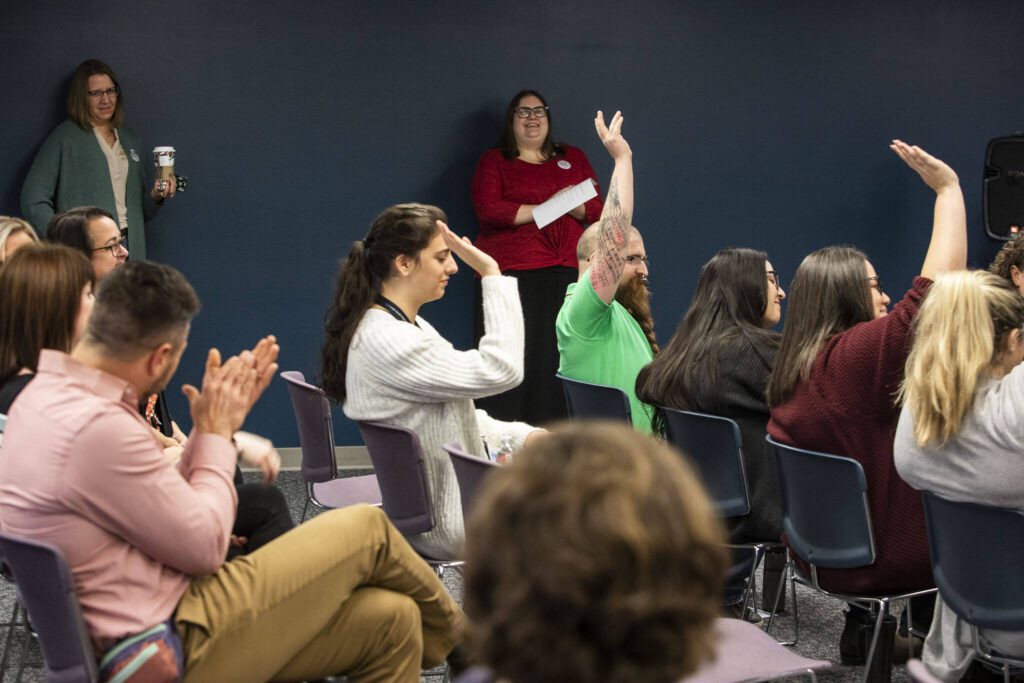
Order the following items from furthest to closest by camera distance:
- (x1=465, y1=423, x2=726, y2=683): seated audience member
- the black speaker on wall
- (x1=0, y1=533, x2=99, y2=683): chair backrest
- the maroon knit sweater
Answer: the black speaker on wall, the maroon knit sweater, (x1=0, y1=533, x2=99, y2=683): chair backrest, (x1=465, y1=423, x2=726, y2=683): seated audience member

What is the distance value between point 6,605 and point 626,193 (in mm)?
2401

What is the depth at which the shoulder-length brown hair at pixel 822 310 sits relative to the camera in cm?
317

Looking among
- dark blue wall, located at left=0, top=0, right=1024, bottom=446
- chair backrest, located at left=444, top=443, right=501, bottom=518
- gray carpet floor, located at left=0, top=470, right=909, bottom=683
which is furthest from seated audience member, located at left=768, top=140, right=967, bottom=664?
dark blue wall, located at left=0, top=0, right=1024, bottom=446

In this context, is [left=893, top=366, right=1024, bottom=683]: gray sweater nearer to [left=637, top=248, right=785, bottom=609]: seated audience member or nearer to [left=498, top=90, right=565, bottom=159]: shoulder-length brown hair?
[left=637, top=248, right=785, bottom=609]: seated audience member

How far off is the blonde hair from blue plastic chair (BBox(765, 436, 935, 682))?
322 mm

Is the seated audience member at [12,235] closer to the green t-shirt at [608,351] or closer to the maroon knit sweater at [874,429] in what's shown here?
the green t-shirt at [608,351]

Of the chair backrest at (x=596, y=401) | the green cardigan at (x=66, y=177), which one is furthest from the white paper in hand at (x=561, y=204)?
the green cardigan at (x=66, y=177)

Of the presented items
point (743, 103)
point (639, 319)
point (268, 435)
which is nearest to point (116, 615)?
point (639, 319)

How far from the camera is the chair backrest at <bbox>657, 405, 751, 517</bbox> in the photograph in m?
3.38

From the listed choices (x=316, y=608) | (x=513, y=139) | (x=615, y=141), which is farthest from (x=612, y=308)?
(x=513, y=139)

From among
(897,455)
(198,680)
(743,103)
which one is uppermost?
(743,103)

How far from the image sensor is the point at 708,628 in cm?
121

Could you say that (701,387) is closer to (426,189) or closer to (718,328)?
(718,328)

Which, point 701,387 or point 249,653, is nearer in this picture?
point 249,653
